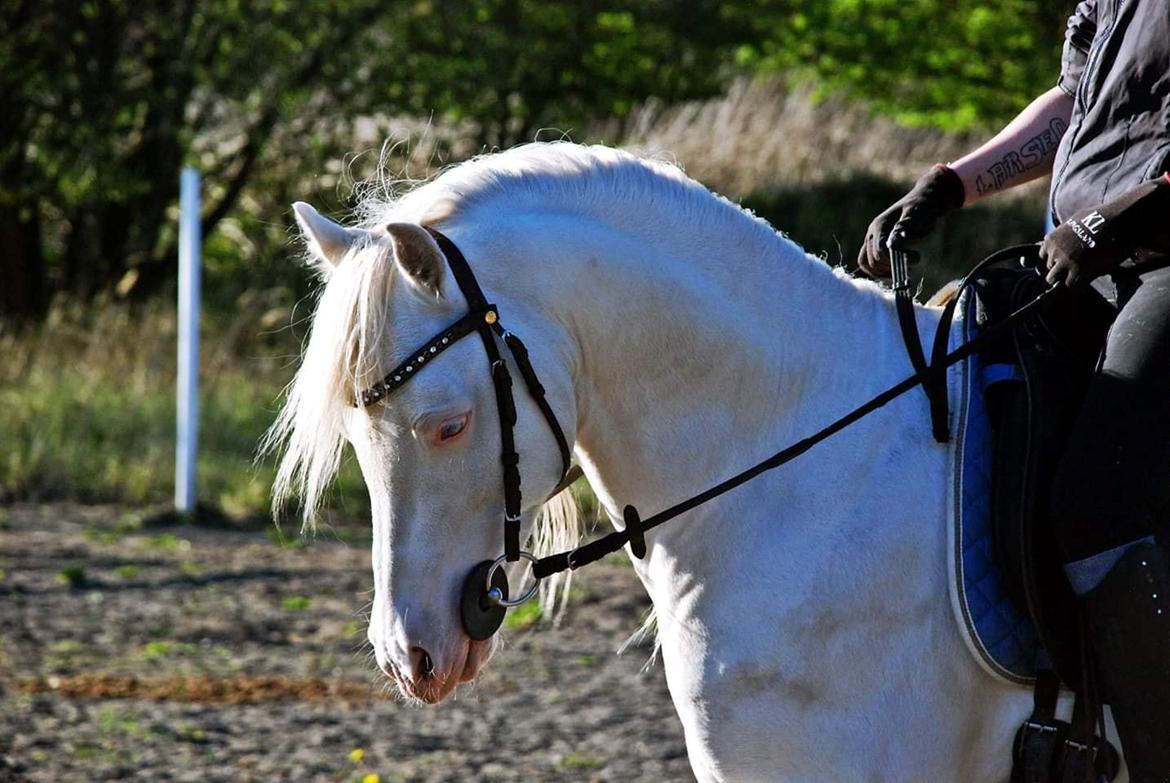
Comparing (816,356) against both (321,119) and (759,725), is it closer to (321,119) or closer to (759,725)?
(759,725)

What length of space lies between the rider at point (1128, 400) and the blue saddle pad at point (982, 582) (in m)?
0.13

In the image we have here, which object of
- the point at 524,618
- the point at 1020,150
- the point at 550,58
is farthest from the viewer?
the point at 550,58

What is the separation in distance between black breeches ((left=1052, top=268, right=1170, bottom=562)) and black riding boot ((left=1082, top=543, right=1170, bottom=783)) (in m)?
0.07

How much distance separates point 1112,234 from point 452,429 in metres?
1.21

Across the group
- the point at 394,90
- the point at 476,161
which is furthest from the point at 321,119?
the point at 476,161

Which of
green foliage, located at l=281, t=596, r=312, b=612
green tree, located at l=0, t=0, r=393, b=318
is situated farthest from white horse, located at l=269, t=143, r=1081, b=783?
green tree, located at l=0, t=0, r=393, b=318

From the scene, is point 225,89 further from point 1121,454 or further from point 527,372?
point 1121,454

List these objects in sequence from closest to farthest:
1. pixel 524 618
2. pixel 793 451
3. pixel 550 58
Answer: pixel 793 451 < pixel 524 618 < pixel 550 58

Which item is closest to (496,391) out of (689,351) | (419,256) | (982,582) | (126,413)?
(419,256)

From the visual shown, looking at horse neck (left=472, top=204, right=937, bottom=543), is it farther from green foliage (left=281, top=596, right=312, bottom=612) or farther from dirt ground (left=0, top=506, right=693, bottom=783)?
green foliage (left=281, top=596, right=312, bottom=612)

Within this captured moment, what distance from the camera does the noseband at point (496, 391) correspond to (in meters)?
2.69

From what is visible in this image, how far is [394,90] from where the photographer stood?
13758mm

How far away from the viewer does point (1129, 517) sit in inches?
104

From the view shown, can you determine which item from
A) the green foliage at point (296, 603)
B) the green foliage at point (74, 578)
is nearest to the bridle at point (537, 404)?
the green foliage at point (296, 603)
